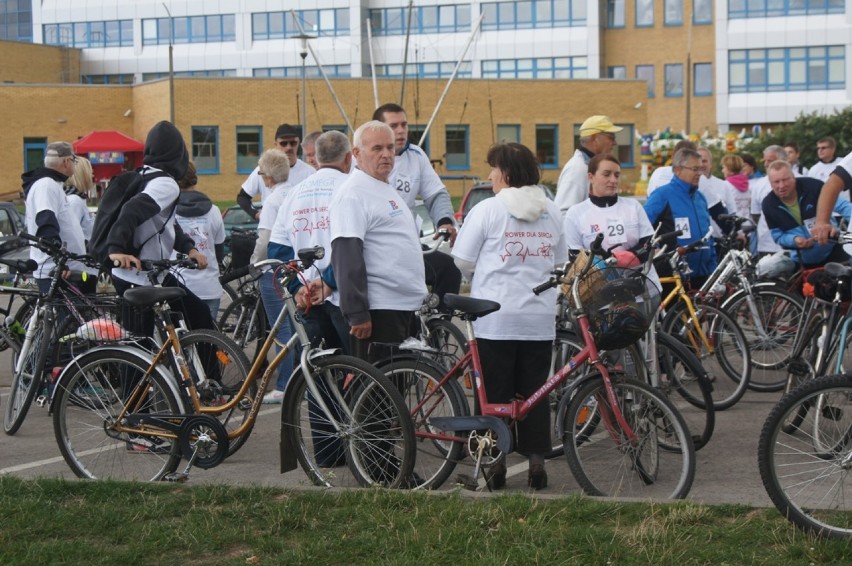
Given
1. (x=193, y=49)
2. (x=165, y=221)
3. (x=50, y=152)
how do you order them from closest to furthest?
(x=165, y=221), (x=50, y=152), (x=193, y=49)

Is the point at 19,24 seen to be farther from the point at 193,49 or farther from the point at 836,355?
the point at 836,355

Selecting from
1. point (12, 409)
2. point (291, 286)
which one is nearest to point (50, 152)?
point (12, 409)

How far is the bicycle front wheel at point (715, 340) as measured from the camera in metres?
9.55

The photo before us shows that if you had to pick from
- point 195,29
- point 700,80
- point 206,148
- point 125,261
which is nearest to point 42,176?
point 125,261

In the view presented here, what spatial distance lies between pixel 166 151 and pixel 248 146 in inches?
2218

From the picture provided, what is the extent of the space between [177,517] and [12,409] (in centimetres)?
341

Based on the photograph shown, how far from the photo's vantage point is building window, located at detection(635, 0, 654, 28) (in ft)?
246

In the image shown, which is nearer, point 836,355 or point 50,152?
point 836,355

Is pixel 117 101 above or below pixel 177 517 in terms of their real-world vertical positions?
above

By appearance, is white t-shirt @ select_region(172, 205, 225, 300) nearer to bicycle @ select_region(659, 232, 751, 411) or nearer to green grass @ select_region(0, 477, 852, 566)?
bicycle @ select_region(659, 232, 751, 411)

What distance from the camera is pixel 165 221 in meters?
8.16

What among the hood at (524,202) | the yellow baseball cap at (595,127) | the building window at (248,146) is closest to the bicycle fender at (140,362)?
the hood at (524,202)

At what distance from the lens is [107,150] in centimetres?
6197

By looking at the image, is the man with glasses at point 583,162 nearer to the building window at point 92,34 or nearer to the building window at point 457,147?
the building window at point 457,147
